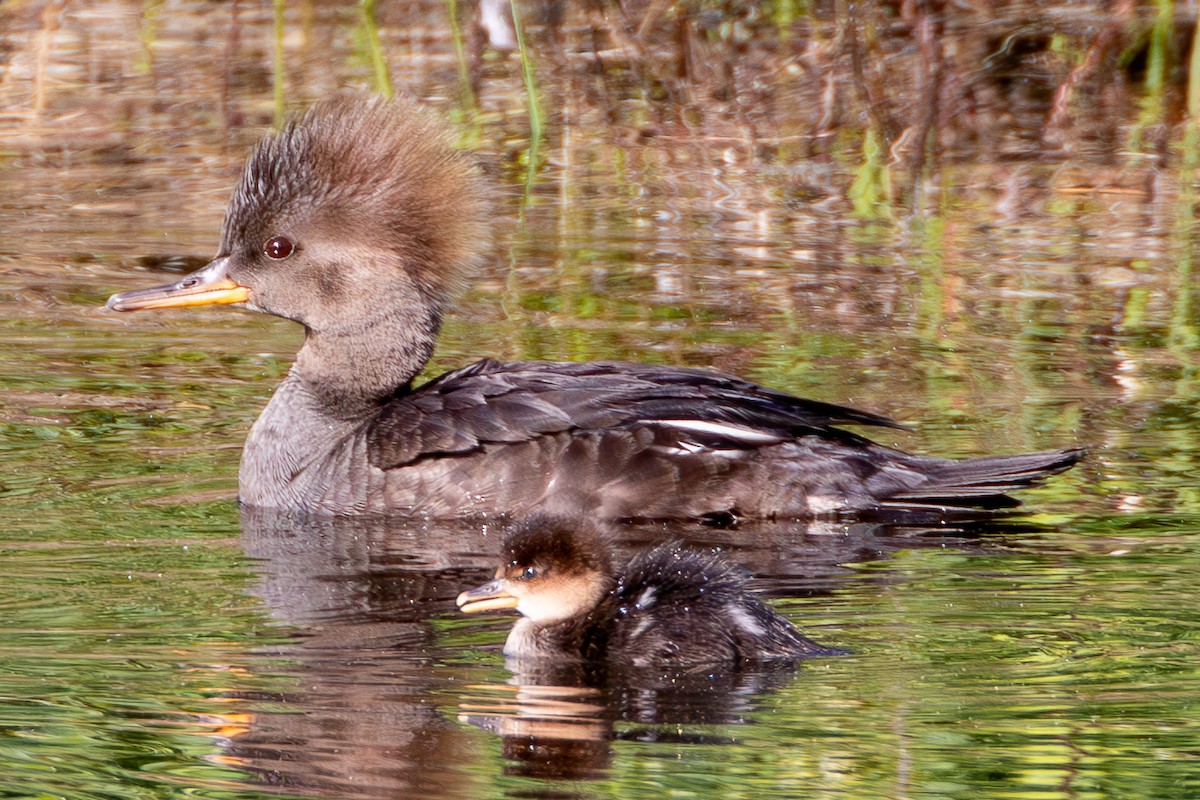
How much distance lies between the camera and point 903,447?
7301 mm

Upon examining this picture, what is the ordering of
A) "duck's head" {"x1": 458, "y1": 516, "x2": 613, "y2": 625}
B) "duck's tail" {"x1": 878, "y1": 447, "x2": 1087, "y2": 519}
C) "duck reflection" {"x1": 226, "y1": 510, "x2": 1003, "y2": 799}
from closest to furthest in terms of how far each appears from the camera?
1. "duck reflection" {"x1": 226, "y1": 510, "x2": 1003, "y2": 799}
2. "duck's head" {"x1": 458, "y1": 516, "x2": 613, "y2": 625}
3. "duck's tail" {"x1": 878, "y1": 447, "x2": 1087, "y2": 519}

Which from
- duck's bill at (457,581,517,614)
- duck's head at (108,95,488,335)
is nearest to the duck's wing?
duck's head at (108,95,488,335)

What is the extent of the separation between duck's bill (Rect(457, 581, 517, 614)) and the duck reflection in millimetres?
133

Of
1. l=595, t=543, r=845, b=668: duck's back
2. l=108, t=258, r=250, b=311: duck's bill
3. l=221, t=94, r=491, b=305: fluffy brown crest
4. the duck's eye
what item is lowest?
l=595, t=543, r=845, b=668: duck's back

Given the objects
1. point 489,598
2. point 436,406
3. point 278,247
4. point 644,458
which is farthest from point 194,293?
point 489,598

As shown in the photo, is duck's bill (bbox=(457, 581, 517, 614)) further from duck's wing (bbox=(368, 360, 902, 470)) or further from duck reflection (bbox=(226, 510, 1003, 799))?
duck's wing (bbox=(368, 360, 902, 470))

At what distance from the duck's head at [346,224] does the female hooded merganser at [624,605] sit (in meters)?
2.03

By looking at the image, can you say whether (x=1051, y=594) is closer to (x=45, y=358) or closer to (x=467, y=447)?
(x=467, y=447)

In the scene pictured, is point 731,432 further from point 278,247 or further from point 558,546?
point 278,247

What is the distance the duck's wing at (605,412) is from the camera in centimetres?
663

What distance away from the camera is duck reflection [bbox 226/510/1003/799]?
445cm

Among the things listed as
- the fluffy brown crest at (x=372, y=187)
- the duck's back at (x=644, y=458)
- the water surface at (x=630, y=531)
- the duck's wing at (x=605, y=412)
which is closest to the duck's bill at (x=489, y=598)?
the water surface at (x=630, y=531)

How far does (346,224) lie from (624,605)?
7.92ft

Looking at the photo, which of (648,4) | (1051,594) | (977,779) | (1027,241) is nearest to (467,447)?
(1051,594)
